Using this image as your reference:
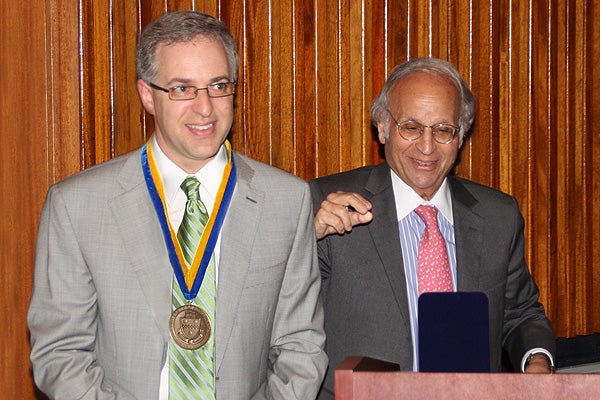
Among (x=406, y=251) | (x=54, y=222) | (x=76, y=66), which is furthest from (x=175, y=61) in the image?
(x=406, y=251)

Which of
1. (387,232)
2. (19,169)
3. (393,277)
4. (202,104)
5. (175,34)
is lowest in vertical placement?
(393,277)

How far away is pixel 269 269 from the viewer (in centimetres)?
266

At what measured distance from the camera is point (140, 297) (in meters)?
2.52

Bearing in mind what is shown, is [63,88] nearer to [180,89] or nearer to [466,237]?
[180,89]

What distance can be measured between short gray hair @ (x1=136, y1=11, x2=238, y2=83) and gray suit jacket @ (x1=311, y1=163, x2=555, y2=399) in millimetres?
738

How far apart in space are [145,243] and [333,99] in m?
1.31

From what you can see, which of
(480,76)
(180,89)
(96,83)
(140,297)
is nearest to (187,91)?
(180,89)

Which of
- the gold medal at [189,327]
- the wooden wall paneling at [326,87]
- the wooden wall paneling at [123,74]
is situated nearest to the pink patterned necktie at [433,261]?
the wooden wall paneling at [326,87]

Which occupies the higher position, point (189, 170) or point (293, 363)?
point (189, 170)

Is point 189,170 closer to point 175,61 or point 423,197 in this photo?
point 175,61

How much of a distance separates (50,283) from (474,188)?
156 cm

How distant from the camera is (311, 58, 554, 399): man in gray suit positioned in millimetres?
3039

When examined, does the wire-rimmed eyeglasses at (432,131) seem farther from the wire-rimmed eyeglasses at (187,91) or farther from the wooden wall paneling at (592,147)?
the wooden wall paneling at (592,147)

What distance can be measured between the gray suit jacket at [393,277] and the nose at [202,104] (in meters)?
0.71
